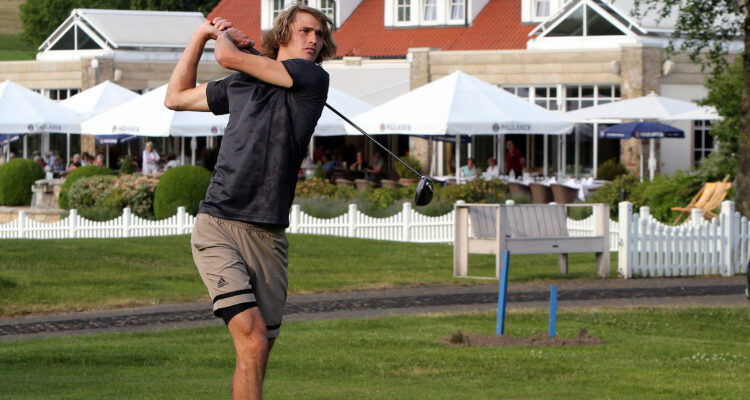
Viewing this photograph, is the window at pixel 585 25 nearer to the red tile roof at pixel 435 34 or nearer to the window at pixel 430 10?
the red tile roof at pixel 435 34

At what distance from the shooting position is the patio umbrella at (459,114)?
955 inches

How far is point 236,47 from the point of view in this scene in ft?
18.9

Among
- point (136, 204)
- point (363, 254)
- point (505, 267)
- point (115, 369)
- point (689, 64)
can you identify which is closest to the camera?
point (115, 369)

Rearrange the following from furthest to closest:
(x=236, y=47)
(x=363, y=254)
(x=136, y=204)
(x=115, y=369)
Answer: (x=136, y=204)
(x=363, y=254)
(x=115, y=369)
(x=236, y=47)

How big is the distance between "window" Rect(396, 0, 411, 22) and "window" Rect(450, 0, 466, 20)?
1389 mm

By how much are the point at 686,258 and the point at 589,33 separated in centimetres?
1805

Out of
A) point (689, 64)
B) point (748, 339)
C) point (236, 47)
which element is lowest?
point (748, 339)

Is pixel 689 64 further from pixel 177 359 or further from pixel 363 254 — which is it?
pixel 177 359

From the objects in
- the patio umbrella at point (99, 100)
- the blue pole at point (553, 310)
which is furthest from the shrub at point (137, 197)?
the blue pole at point (553, 310)

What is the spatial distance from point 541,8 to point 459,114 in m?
14.9

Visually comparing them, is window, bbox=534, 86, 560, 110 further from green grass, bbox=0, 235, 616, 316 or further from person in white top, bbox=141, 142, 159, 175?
green grass, bbox=0, 235, 616, 316

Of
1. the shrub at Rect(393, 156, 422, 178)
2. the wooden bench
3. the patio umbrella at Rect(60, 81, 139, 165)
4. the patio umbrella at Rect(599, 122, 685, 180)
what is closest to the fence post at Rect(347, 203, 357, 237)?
the wooden bench

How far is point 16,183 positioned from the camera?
2911 centimetres

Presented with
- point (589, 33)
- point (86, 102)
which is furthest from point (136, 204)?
point (589, 33)
